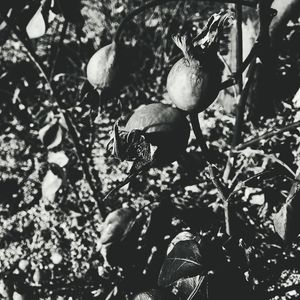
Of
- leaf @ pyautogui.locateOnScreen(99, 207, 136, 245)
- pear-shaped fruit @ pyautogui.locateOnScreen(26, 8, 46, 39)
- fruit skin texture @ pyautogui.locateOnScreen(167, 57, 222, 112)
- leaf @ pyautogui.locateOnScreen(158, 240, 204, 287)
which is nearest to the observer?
fruit skin texture @ pyautogui.locateOnScreen(167, 57, 222, 112)

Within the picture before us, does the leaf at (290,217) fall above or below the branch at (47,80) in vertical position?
below

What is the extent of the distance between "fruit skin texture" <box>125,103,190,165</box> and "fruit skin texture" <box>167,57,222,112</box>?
0.02m

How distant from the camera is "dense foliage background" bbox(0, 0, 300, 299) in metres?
0.95

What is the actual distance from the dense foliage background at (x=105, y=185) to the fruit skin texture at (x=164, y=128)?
0.83ft

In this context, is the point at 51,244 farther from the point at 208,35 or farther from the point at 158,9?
the point at 158,9

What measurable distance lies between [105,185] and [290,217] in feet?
4.08

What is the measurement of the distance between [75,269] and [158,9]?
6.84 ft

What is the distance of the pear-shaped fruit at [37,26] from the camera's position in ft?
2.34

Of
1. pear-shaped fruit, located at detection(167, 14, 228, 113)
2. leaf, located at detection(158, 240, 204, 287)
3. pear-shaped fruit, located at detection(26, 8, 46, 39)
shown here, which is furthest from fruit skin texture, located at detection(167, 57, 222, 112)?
pear-shaped fruit, located at detection(26, 8, 46, 39)

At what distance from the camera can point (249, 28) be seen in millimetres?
Result: 1671

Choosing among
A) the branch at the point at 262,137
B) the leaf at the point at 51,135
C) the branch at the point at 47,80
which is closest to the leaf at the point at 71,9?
the branch at the point at 47,80

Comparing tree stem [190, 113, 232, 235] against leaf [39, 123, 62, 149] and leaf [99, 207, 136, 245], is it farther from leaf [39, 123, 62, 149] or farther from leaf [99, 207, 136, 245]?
leaf [39, 123, 62, 149]

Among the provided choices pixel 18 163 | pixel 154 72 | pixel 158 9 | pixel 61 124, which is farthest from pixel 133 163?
pixel 158 9

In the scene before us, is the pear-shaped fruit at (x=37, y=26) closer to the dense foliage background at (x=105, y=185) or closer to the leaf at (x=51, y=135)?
the dense foliage background at (x=105, y=185)
